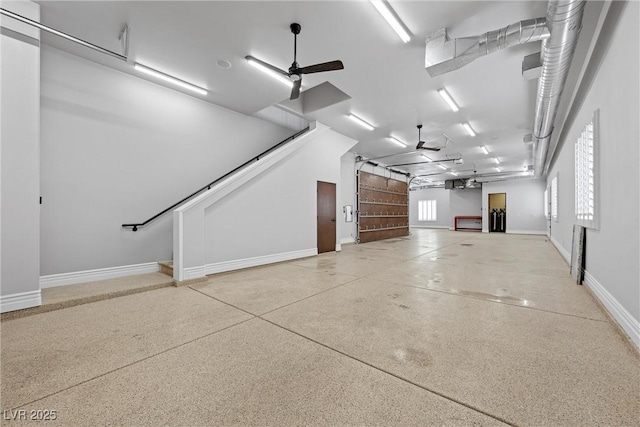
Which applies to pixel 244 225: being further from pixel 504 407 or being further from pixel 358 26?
pixel 504 407

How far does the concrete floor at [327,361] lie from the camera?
4.74 feet

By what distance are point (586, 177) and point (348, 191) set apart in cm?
685

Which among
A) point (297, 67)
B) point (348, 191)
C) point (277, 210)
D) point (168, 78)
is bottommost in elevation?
point (277, 210)

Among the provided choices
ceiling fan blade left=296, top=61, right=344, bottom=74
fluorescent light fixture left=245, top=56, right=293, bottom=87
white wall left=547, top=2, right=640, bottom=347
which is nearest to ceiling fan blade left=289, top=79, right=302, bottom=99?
ceiling fan blade left=296, top=61, right=344, bottom=74

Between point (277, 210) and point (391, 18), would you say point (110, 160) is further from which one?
point (391, 18)

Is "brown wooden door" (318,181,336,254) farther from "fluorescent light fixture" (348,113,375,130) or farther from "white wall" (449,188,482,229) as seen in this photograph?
"white wall" (449,188,482,229)

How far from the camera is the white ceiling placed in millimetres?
3117

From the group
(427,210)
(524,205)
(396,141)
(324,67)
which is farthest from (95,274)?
(427,210)

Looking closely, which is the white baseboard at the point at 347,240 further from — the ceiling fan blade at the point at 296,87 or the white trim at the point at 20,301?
the white trim at the point at 20,301

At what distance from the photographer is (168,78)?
4.57m

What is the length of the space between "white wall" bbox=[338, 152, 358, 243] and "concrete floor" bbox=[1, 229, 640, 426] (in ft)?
21.2

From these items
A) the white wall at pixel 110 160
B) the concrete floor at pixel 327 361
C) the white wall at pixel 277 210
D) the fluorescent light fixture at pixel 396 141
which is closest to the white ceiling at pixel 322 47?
the white wall at pixel 110 160

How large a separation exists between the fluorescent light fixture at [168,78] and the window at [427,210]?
19732mm

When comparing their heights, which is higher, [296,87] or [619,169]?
[296,87]
